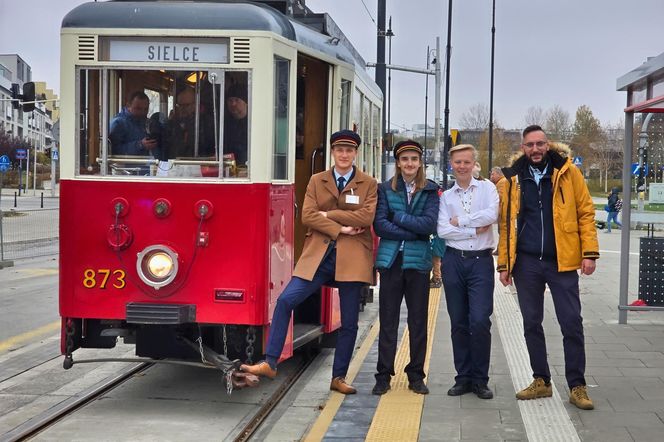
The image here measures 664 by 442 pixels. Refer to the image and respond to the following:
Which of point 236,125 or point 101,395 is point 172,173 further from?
point 101,395

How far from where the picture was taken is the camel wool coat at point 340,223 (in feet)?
22.0

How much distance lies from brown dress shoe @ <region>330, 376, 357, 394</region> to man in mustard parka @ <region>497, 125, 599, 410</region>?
4.24 ft

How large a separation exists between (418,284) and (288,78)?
1875 mm

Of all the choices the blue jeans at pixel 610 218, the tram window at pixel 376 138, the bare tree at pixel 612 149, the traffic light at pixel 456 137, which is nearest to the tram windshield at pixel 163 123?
the tram window at pixel 376 138

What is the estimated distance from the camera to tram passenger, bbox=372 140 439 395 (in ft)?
22.0

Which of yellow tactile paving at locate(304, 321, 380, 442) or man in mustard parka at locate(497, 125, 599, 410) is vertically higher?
man in mustard parka at locate(497, 125, 599, 410)

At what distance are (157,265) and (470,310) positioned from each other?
7.67 ft

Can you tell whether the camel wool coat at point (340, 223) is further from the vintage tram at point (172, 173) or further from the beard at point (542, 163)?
the beard at point (542, 163)

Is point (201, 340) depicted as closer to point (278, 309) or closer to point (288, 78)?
point (278, 309)

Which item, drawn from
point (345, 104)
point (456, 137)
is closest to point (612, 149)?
point (456, 137)

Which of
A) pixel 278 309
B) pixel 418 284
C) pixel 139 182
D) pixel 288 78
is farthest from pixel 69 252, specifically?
pixel 418 284

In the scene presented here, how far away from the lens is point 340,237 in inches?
266

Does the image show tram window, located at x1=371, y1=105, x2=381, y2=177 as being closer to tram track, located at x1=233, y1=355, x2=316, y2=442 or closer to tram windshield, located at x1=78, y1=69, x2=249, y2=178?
tram track, located at x1=233, y1=355, x2=316, y2=442

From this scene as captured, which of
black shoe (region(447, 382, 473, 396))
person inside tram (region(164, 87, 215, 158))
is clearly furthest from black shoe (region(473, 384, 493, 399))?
person inside tram (region(164, 87, 215, 158))
